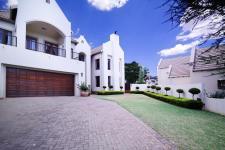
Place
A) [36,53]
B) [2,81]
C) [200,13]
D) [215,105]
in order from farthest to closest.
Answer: [36,53]
[2,81]
[215,105]
[200,13]

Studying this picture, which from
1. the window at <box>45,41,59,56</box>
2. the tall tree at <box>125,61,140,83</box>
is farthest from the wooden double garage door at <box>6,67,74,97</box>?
the tall tree at <box>125,61,140,83</box>

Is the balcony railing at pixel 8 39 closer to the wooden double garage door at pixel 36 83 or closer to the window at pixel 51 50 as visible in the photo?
the wooden double garage door at pixel 36 83

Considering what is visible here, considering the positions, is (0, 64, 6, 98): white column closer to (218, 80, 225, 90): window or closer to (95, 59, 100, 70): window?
(95, 59, 100, 70): window

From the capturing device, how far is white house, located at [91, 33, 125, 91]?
28.9 metres

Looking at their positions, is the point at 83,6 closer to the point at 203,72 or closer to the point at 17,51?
the point at 17,51

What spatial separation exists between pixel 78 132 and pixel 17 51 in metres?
11.7

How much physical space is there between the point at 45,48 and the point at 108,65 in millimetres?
13071

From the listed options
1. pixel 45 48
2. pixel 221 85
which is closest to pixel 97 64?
pixel 45 48

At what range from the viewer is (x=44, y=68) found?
1675 centimetres

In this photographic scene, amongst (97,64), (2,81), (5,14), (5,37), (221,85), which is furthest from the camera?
(97,64)

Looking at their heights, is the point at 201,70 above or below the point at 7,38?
below

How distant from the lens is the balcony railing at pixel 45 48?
18038 mm

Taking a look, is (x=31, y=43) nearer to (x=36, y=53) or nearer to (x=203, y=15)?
(x=36, y=53)

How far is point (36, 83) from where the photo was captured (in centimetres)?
1658
